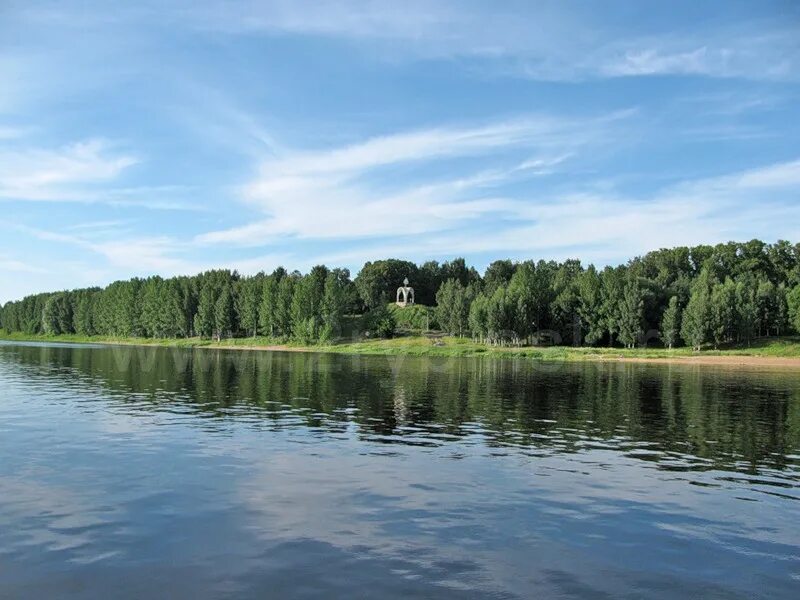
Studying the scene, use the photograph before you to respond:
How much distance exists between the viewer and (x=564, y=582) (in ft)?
47.9

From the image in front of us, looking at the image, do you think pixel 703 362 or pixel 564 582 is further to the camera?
pixel 703 362

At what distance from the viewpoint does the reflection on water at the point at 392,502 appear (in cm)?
1467

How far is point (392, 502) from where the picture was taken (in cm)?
2067

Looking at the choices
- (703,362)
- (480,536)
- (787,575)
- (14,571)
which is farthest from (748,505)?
(703,362)

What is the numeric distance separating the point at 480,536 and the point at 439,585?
3559mm

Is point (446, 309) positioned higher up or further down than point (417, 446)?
higher up

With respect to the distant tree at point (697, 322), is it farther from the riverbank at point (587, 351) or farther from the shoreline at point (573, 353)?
the shoreline at point (573, 353)

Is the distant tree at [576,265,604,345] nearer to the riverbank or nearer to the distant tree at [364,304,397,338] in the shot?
the riverbank

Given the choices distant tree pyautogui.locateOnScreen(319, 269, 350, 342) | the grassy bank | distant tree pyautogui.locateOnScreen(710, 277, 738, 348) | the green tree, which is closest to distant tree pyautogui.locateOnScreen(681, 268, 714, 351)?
distant tree pyautogui.locateOnScreen(710, 277, 738, 348)

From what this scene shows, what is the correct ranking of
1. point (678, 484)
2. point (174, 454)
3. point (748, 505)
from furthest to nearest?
point (174, 454) < point (678, 484) < point (748, 505)

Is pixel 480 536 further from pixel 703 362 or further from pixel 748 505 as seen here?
pixel 703 362

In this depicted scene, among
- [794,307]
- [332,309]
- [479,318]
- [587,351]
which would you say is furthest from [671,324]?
[332,309]

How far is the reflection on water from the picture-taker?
14672 millimetres

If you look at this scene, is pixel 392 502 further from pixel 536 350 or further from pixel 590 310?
pixel 590 310
